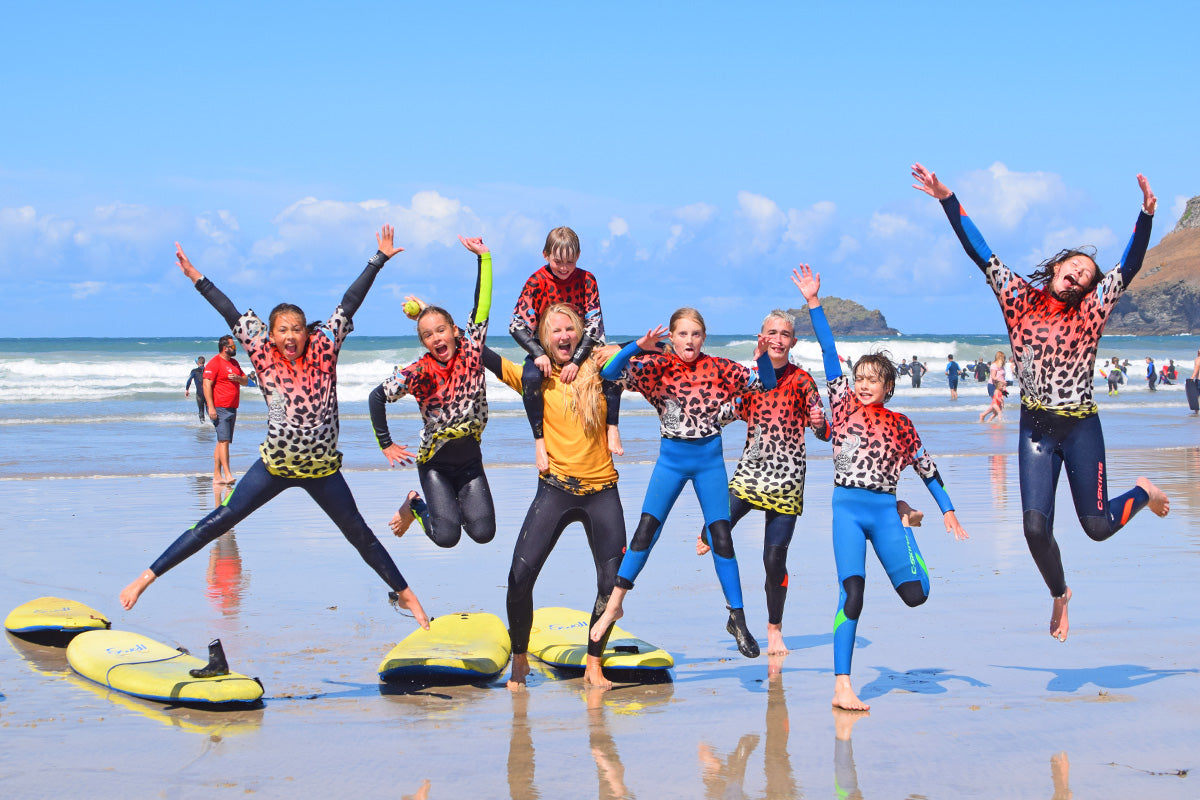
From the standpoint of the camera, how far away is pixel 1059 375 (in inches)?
254

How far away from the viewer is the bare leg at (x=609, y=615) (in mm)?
6461

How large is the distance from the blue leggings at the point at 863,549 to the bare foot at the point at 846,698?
0.23 metres

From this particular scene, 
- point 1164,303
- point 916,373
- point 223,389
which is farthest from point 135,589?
point 1164,303

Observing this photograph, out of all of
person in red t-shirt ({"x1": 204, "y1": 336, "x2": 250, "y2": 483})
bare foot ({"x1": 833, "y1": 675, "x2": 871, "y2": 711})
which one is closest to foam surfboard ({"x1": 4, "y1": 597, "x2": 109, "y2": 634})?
bare foot ({"x1": 833, "y1": 675, "x2": 871, "y2": 711})

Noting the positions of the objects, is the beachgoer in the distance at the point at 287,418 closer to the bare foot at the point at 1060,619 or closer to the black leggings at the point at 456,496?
the black leggings at the point at 456,496

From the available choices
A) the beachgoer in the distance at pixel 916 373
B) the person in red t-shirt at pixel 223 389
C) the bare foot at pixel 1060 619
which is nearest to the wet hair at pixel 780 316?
the bare foot at pixel 1060 619

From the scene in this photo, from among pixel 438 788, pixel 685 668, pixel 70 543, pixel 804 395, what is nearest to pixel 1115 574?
pixel 804 395

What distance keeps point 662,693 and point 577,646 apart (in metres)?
0.87

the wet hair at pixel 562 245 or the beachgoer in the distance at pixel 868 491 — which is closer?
the beachgoer in the distance at pixel 868 491

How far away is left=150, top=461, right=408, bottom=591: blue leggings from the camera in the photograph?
6531mm

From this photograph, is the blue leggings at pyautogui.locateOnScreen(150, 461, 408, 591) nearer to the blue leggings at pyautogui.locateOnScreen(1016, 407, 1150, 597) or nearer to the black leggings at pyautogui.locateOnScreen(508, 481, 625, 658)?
the black leggings at pyautogui.locateOnScreen(508, 481, 625, 658)

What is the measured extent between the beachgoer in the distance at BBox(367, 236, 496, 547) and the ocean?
18.9 feet

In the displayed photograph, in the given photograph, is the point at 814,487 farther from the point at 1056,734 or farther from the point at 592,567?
the point at 1056,734

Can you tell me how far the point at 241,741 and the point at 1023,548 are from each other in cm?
751
